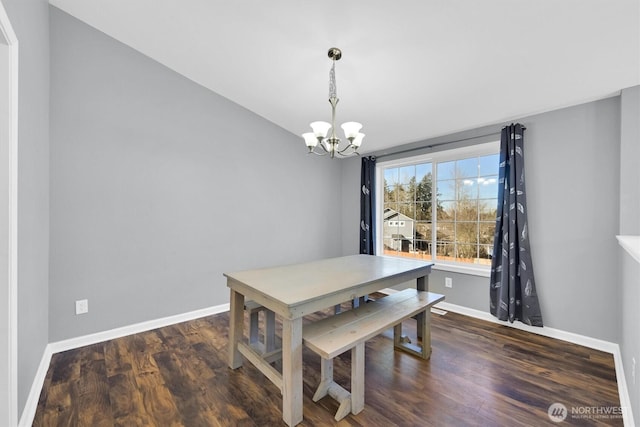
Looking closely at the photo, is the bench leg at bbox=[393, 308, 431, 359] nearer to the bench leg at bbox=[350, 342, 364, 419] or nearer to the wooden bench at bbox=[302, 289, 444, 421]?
the wooden bench at bbox=[302, 289, 444, 421]

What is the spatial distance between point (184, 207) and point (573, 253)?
3955 mm

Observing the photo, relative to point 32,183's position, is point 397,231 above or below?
below

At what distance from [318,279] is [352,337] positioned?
498 millimetres

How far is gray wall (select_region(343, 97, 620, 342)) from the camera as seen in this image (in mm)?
2400

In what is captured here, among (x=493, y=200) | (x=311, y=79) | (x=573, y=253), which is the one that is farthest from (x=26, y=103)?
(x=573, y=253)

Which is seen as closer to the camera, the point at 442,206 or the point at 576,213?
the point at 576,213

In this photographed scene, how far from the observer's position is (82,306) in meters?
2.52

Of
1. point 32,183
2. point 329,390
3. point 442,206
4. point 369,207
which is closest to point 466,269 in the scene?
point 442,206

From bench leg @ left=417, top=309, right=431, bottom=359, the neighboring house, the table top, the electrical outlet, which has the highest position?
the neighboring house

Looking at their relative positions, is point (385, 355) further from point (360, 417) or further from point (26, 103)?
point (26, 103)

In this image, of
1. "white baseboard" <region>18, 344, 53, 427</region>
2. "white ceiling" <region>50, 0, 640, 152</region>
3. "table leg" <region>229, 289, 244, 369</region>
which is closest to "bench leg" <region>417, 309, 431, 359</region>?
"table leg" <region>229, 289, 244, 369</region>

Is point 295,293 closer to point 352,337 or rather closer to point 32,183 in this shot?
point 352,337

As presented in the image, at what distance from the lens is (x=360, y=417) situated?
1.67 m

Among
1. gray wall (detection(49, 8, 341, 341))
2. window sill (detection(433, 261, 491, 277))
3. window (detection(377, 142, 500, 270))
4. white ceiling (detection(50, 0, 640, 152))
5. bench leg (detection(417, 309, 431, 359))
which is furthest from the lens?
window (detection(377, 142, 500, 270))
